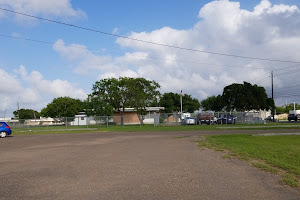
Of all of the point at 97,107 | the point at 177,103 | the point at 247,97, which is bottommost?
the point at 97,107

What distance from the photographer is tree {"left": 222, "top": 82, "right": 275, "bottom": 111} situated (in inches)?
2566

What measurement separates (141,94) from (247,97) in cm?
2721

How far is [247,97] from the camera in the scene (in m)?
64.8

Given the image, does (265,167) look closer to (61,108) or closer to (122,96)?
(122,96)

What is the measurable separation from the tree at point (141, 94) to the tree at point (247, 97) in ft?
72.8

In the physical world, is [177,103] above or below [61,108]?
above

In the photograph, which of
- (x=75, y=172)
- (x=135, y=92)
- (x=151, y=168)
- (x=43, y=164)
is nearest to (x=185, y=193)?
(x=151, y=168)

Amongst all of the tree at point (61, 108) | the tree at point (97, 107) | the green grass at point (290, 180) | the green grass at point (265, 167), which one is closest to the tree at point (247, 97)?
the tree at point (97, 107)

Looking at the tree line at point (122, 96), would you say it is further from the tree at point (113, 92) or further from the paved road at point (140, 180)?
the paved road at point (140, 180)

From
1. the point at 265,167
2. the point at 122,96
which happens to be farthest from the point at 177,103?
the point at 265,167

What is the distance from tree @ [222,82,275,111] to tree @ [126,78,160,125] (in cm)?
2219

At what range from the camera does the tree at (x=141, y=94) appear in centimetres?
4975

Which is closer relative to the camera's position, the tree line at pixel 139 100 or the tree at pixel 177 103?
the tree line at pixel 139 100

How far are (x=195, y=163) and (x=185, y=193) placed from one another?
3.84 m
